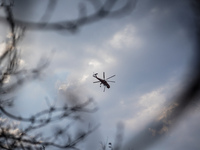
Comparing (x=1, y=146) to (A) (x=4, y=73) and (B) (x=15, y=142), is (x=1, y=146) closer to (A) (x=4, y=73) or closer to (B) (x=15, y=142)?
(B) (x=15, y=142)

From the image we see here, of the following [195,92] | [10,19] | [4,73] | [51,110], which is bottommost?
[195,92]

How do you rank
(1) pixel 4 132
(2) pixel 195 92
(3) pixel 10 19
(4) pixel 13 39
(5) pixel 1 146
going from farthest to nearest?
(5) pixel 1 146 < (1) pixel 4 132 < (4) pixel 13 39 < (3) pixel 10 19 < (2) pixel 195 92

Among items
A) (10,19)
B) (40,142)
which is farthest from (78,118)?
(10,19)

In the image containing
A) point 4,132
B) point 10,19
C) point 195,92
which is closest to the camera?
point 195,92

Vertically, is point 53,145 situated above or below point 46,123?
below

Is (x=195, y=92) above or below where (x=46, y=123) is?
below

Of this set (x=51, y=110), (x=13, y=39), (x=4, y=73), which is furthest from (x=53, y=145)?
(x=13, y=39)

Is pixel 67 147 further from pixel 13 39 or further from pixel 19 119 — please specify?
pixel 13 39

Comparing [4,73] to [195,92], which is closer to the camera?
[195,92]

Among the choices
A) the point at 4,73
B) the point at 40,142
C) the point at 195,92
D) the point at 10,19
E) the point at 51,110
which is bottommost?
the point at 195,92
